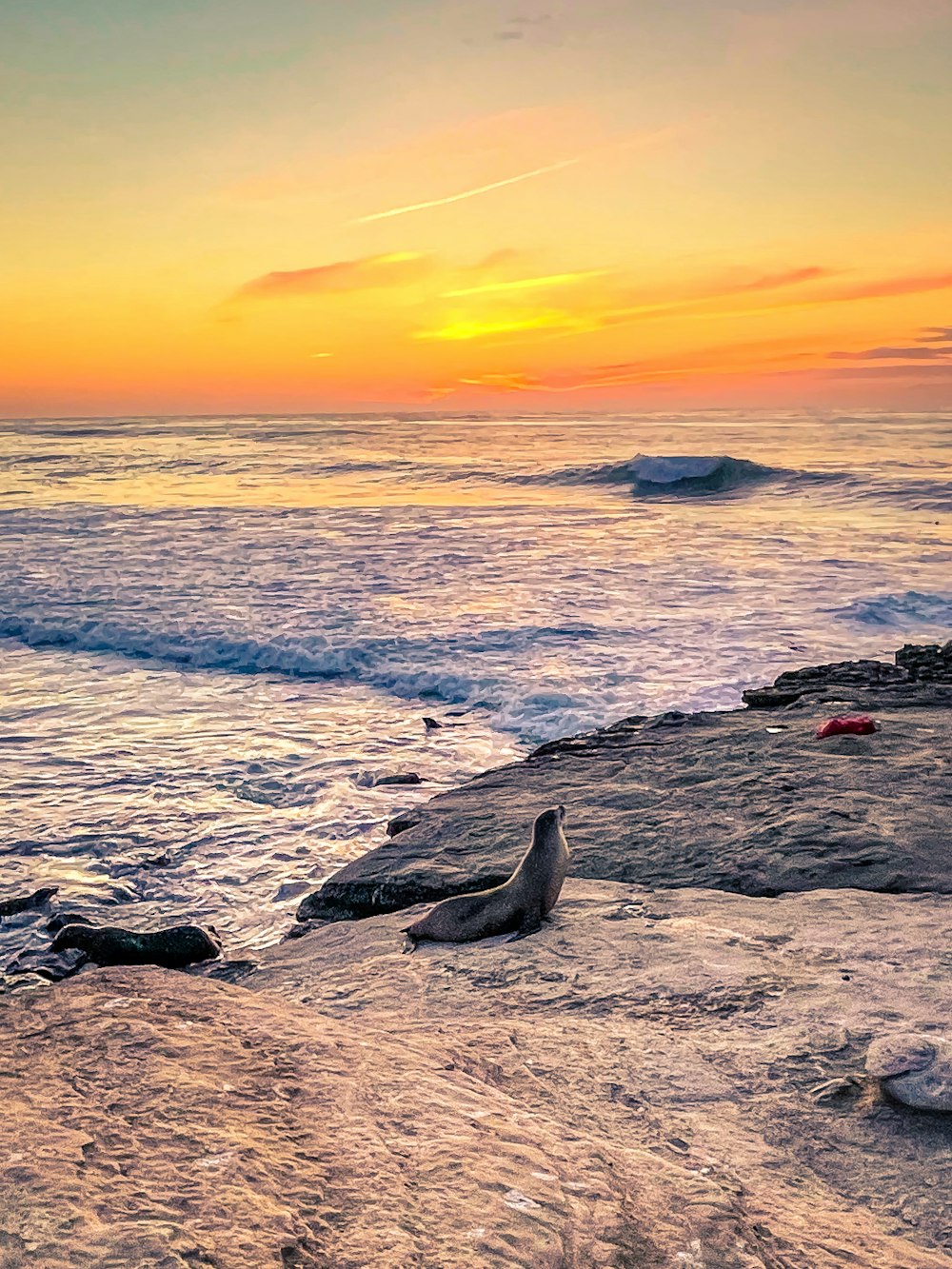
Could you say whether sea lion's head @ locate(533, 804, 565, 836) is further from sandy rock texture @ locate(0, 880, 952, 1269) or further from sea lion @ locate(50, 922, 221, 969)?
sea lion @ locate(50, 922, 221, 969)

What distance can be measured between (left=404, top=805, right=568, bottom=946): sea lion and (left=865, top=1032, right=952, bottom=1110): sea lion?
5.85ft

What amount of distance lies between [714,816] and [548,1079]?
2920 millimetres

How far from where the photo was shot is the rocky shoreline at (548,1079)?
2039 millimetres

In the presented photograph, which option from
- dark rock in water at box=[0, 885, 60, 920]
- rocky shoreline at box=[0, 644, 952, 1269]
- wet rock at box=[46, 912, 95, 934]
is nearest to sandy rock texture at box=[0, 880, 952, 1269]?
rocky shoreline at box=[0, 644, 952, 1269]

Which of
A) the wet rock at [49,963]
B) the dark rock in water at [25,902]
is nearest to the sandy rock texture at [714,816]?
the wet rock at [49,963]

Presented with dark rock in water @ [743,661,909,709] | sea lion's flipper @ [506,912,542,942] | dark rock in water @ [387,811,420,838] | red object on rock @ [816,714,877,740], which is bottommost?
dark rock in water @ [387,811,420,838]

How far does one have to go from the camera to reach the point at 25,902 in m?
6.35

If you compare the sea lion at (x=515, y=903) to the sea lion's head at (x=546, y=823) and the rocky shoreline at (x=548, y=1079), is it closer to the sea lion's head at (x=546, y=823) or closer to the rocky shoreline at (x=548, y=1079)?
the sea lion's head at (x=546, y=823)

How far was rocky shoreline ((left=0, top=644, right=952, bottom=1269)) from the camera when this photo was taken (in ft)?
6.69

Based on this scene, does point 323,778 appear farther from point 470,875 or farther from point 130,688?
point 130,688

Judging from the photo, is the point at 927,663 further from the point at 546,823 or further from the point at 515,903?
the point at 515,903

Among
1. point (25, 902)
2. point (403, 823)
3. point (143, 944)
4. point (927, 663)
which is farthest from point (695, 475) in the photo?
point (143, 944)

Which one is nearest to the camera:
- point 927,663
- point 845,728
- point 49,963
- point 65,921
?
point 49,963

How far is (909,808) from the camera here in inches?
214
